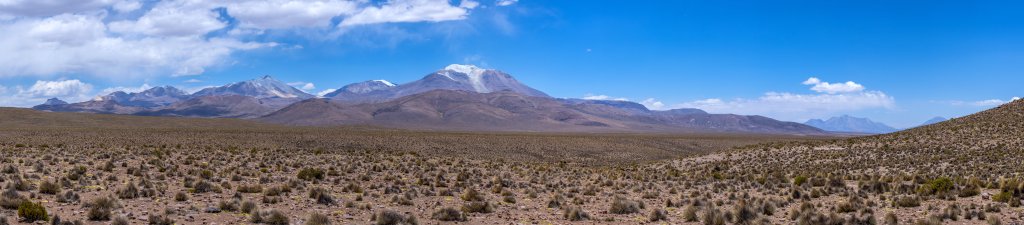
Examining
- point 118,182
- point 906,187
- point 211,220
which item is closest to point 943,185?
point 906,187

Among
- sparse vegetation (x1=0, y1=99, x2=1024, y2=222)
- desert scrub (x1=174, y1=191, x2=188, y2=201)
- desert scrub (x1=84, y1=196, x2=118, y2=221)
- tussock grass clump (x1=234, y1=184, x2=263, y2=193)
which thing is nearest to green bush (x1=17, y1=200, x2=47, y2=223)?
sparse vegetation (x1=0, y1=99, x2=1024, y2=222)

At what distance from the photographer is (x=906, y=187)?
2402 centimetres

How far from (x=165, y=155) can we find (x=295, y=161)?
6769 mm

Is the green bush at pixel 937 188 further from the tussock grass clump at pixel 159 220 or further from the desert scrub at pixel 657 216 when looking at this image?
the tussock grass clump at pixel 159 220

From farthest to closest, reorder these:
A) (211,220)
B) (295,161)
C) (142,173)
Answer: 1. (295,161)
2. (142,173)
3. (211,220)

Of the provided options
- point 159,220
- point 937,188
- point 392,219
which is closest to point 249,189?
point 159,220

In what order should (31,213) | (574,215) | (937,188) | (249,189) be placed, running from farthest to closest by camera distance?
(937,188), (249,189), (574,215), (31,213)

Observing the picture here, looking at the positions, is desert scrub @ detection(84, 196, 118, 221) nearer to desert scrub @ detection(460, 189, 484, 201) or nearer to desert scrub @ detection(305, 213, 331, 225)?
desert scrub @ detection(305, 213, 331, 225)

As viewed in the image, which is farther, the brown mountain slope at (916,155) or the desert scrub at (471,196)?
the brown mountain slope at (916,155)

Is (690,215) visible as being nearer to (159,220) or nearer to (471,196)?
(471,196)

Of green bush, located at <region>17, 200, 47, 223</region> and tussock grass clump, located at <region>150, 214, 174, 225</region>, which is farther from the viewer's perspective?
tussock grass clump, located at <region>150, 214, 174, 225</region>

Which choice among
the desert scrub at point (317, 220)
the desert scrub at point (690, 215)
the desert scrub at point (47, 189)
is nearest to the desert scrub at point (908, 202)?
the desert scrub at point (690, 215)

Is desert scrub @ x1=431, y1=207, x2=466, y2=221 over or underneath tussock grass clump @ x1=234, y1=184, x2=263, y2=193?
underneath

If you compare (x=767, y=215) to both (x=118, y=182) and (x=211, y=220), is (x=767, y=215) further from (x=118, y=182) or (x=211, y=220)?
(x=118, y=182)
